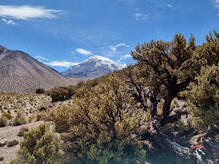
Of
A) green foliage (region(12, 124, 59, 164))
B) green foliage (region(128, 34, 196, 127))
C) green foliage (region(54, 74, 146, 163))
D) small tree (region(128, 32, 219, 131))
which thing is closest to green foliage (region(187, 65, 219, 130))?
small tree (region(128, 32, 219, 131))

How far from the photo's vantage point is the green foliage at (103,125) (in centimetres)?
729

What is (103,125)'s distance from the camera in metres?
8.02

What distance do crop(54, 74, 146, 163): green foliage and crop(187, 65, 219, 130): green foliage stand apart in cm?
285

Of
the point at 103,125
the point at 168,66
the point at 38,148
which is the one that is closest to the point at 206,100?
the point at 168,66

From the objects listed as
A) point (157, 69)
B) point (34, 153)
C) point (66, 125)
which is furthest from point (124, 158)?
point (157, 69)

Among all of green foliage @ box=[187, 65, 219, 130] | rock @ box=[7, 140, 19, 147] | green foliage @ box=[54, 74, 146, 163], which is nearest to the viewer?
green foliage @ box=[187, 65, 219, 130]

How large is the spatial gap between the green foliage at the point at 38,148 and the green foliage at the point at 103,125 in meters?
1.31

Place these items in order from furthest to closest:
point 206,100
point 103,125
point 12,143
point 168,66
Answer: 1. point 168,66
2. point 12,143
3. point 103,125
4. point 206,100

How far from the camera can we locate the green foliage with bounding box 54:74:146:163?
7289mm

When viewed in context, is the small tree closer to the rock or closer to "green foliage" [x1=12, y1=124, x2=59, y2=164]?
"green foliage" [x1=12, y1=124, x2=59, y2=164]

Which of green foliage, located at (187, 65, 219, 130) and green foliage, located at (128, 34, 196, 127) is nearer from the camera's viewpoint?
green foliage, located at (187, 65, 219, 130)

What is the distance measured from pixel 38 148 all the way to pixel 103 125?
326 centimetres

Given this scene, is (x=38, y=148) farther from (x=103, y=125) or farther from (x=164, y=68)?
(x=164, y=68)

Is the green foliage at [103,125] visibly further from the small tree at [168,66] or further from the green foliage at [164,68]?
the green foliage at [164,68]
